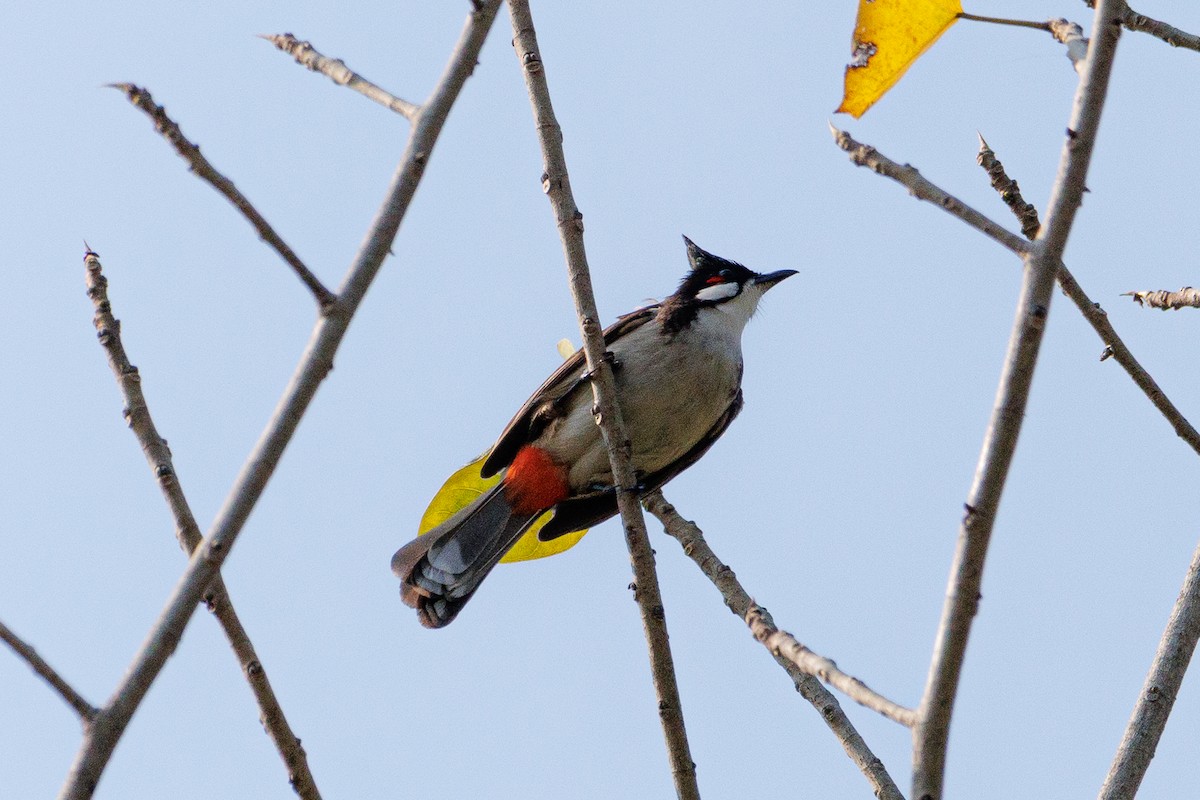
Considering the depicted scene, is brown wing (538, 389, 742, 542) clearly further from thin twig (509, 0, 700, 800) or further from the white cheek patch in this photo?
thin twig (509, 0, 700, 800)

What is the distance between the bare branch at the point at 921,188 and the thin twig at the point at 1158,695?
4.82ft

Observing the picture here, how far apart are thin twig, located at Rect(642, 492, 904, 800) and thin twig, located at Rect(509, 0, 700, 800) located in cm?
23

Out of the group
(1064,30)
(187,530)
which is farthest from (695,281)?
(187,530)

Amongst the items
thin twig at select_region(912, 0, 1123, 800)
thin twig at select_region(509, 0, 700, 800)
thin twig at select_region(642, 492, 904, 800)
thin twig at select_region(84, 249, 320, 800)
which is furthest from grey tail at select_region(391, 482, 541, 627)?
thin twig at select_region(912, 0, 1123, 800)

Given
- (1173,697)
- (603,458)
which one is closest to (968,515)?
(1173,697)

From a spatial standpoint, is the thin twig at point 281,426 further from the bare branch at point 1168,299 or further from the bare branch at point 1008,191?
the bare branch at point 1168,299

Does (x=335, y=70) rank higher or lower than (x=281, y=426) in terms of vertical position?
higher

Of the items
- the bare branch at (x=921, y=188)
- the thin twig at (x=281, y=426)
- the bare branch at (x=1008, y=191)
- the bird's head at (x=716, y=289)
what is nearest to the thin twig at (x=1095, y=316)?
the bare branch at (x=1008, y=191)

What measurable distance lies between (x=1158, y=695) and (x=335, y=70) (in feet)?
7.85

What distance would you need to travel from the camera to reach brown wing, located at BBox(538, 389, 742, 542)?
500cm

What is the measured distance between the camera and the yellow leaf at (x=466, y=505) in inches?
178

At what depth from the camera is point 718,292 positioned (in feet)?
19.0

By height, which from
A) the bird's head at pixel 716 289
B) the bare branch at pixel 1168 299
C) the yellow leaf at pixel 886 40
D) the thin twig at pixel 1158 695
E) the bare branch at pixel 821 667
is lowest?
the thin twig at pixel 1158 695

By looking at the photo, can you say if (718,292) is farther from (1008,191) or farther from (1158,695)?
(1158,695)
